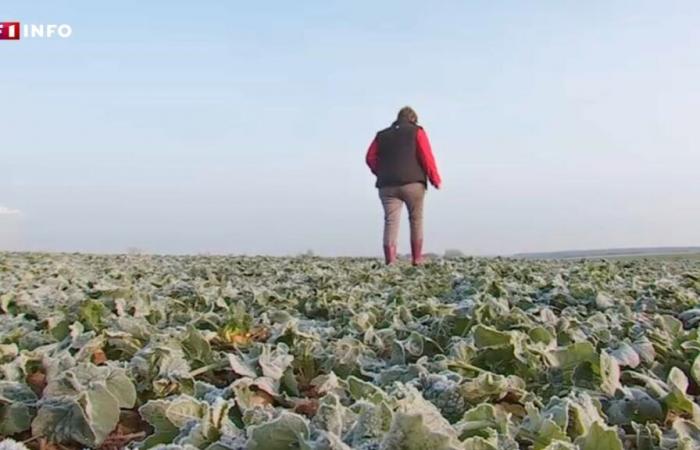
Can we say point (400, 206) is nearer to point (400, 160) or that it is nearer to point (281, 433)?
point (400, 160)

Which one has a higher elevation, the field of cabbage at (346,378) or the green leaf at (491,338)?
the green leaf at (491,338)

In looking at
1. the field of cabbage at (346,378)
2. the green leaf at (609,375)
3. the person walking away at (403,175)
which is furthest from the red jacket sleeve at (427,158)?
the green leaf at (609,375)

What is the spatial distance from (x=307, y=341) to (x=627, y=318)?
1650mm

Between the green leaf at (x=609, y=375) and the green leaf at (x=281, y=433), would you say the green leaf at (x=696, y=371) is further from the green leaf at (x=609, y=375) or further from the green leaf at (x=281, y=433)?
the green leaf at (x=281, y=433)

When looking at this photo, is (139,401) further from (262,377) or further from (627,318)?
(627,318)

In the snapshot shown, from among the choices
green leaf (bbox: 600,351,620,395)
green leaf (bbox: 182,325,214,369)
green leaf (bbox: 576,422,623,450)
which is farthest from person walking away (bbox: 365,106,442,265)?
green leaf (bbox: 576,422,623,450)

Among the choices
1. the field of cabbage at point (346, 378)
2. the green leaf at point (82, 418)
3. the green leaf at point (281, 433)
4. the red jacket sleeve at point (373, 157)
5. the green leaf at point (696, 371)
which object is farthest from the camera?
the red jacket sleeve at point (373, 157)

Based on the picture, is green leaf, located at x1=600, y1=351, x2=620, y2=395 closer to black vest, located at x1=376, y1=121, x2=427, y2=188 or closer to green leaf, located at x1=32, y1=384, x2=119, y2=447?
green leaf, located at x1=32, y1=384, x2=119, y2=447

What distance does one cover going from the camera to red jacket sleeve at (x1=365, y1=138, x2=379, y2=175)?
11570 mm

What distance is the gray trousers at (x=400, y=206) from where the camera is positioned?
1130cm

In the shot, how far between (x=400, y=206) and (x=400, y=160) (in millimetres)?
666

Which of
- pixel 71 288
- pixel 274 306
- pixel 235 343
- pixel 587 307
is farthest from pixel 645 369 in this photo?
pixel 71 288

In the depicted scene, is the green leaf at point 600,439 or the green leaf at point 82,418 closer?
the green leaf at point 600,439

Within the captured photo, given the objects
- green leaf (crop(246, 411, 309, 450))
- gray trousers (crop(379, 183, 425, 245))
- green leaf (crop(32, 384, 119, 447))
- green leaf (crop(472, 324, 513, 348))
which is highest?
gray trousers (crop(379, 183, 425, 245))
